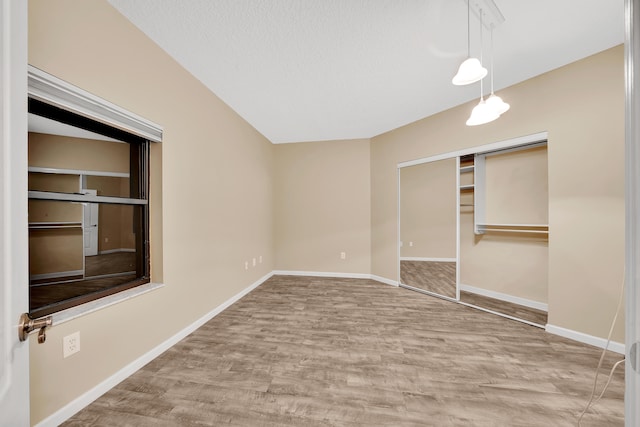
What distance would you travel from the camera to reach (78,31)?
1.44 metres

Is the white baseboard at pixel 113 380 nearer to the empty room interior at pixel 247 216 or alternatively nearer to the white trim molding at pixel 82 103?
the empty room interior at pixel 247 216

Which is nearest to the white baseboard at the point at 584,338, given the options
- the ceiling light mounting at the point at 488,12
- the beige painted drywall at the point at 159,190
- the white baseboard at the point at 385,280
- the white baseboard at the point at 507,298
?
the white baseboard at the point at 507,298

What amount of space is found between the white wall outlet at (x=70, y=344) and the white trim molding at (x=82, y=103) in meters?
1.36

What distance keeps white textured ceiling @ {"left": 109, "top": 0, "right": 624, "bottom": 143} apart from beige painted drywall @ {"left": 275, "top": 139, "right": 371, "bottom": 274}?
5.48 feet

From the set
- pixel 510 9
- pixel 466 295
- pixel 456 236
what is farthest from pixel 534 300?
pixel 510 9

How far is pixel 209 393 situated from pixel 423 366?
5.24 feet

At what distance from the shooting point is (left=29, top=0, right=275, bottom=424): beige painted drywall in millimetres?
1350

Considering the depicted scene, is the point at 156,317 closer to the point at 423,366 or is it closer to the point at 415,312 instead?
the point at 423,366

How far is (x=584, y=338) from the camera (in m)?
2.23

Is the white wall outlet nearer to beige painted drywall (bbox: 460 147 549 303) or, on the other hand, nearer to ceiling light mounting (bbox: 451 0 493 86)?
ceiling light mounting (bbox: 451 0 493 86)

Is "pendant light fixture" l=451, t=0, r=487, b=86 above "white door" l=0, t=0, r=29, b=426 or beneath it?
above

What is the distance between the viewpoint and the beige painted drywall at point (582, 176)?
2.09 m

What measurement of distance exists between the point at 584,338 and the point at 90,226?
4.37 meters

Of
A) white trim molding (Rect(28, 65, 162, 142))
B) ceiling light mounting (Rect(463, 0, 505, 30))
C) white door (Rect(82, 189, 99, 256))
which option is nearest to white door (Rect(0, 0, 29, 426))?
white trim molding (Rect(28, 65, 162, 142))
